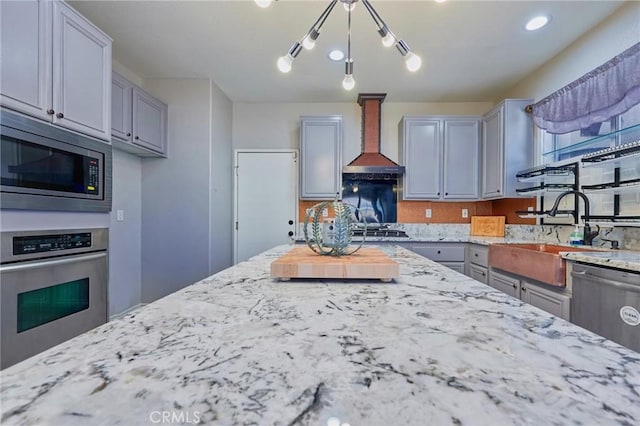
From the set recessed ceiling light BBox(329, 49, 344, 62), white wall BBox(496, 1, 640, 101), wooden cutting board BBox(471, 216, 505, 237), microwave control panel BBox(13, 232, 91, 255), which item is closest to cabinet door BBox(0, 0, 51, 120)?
microwave control panel BBox(13, 232, 91, 255)

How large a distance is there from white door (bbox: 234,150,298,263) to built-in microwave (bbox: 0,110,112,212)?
201 cm

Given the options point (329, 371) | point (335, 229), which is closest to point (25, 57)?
point (335, 229)

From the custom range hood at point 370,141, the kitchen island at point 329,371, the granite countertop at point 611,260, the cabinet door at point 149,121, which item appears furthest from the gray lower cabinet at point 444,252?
the cabinet door at point 149,121

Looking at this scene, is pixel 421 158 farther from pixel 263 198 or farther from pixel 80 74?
pixel 80 74

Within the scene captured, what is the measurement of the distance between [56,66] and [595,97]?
368 centimetres

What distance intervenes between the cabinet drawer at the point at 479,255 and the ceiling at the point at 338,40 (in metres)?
1.84

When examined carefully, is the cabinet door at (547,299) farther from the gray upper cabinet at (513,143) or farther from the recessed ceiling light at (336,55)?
the recessed ceiling light at (336,55)

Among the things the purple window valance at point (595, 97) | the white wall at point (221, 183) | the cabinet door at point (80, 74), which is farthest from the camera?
the white wall at point (221, 183)

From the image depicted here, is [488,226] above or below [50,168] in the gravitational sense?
below

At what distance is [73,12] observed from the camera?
1743mm

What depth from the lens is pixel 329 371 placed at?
431mm

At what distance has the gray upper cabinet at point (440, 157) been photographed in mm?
3502

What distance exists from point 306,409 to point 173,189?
338 cm

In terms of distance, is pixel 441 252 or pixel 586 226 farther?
pixel 441 252
